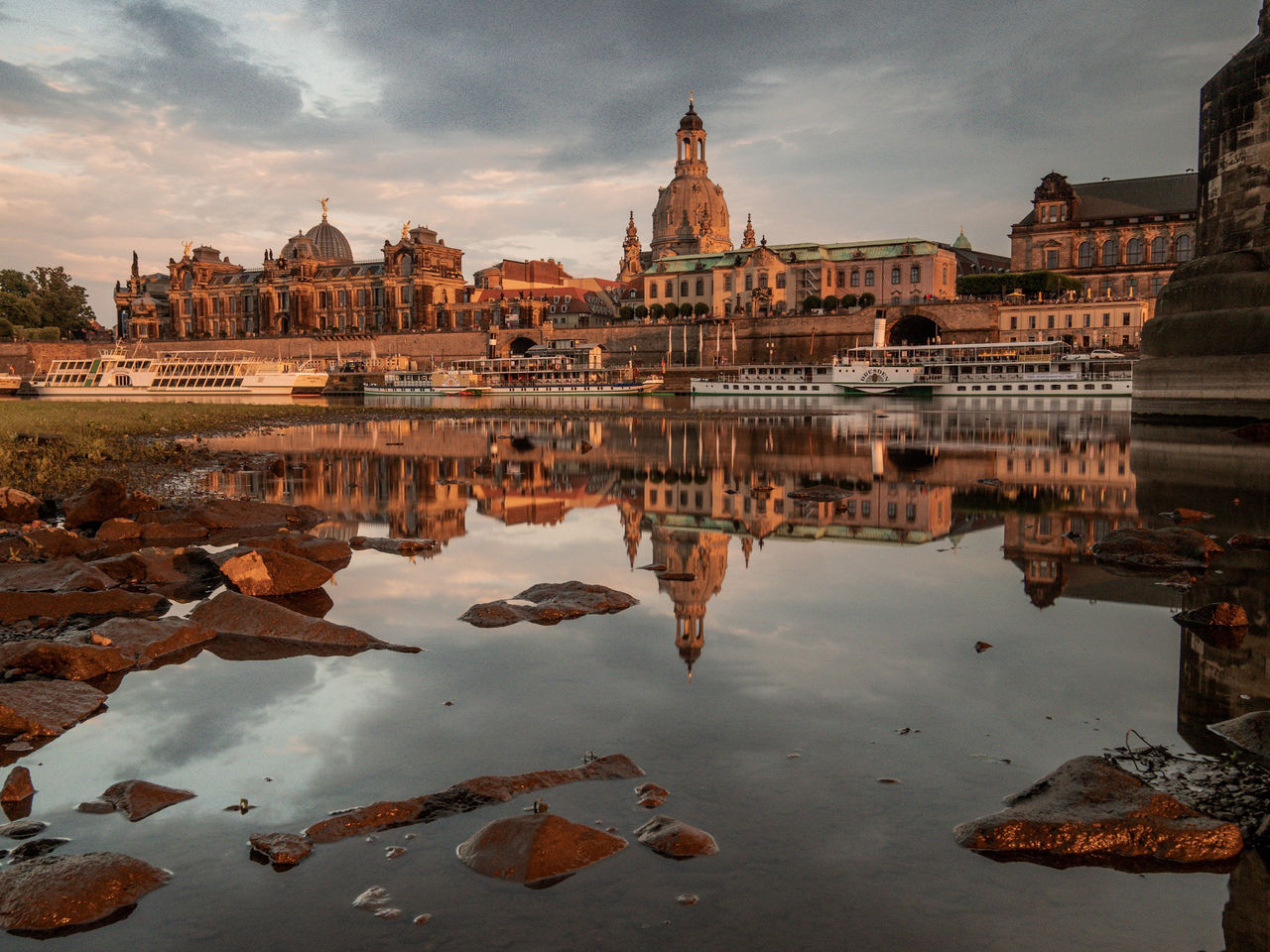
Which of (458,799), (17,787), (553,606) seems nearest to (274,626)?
(553,606)

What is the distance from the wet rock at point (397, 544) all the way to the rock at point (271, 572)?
1792mm

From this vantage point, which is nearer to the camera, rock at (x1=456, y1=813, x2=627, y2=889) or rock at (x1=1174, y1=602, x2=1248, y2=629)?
rock at (x1=456, y1=813, x2=627, y2=889)

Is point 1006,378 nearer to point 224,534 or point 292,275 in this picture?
point 224,534

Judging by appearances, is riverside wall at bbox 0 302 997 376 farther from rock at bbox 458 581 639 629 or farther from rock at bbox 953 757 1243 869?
rock at bbox 953 757 1243 869

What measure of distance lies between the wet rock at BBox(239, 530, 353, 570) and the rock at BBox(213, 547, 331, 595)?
740 millimetres

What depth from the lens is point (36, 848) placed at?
3.94m

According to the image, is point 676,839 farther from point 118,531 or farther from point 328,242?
point 328,242

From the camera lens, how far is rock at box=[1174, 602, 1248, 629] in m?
7.01

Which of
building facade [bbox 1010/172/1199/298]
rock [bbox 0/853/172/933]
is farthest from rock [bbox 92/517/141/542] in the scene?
building facade [bbox 1010/172/1199/298]

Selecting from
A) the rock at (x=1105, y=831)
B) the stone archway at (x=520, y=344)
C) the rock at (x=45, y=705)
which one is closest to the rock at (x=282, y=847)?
the rock at (x=45, y=705)

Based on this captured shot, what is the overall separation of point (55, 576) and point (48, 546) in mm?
1343

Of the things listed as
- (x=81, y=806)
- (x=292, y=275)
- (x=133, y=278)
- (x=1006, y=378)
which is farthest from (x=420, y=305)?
(x=81, y=806)

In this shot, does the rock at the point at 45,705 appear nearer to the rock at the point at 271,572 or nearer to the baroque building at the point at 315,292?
the rock at the point at 271,572

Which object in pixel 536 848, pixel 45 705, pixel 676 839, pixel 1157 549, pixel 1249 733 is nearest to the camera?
pixel 536 848
